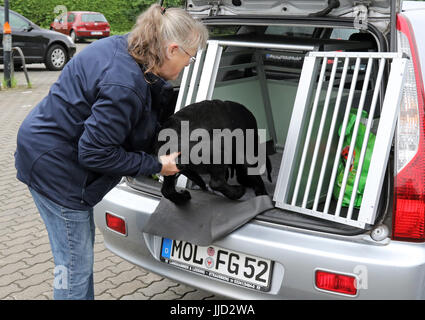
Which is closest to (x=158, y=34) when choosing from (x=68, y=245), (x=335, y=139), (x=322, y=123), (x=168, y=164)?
(x=168, y=164)

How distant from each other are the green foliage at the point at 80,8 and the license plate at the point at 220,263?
23388mm

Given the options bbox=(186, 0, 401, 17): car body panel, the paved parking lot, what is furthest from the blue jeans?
bbox=(186, 0, 401, 17): car body panel

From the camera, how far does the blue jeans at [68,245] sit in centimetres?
227

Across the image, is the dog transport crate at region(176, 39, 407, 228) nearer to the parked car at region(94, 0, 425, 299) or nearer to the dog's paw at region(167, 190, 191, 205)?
the parked car at region(94, 0, 425, 299)

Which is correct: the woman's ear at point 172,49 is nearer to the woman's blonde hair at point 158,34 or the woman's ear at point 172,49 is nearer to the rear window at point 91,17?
the woman's blonde hair at point 158,34

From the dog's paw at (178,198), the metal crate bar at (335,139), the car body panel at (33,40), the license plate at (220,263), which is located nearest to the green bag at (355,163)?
the metal crate bar at (335,139)

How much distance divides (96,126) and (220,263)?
90cm

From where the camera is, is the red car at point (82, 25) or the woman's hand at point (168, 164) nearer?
the woman's hand at point (168, 164)

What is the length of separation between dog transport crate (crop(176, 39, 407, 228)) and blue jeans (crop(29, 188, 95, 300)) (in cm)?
74

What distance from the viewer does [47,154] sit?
7.04 feet

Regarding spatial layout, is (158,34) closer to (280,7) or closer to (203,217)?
(203,217)

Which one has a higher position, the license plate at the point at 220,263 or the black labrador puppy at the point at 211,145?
the black labrador puppy at the point at 211,145

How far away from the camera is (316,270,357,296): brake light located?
2082 mm
